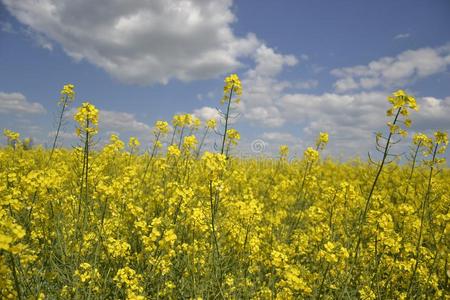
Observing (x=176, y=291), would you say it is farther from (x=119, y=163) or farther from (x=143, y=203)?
(x=119, y=163)

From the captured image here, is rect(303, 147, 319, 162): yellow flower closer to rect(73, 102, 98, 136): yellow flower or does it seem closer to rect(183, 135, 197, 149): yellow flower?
rect(183, 135, 197, 149): yellow flower

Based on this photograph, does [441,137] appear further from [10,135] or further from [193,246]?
[10,135]

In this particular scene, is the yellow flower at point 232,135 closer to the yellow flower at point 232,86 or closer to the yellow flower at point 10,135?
the yellow flower at point 232,86

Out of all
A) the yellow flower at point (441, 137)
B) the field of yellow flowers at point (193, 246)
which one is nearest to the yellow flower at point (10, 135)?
the field of yellow flowers at point (193, 246)

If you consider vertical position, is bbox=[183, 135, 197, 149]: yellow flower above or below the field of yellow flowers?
above

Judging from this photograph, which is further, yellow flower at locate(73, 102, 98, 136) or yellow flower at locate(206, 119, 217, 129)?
yellow flower at locate(206, 119, 217, 129)

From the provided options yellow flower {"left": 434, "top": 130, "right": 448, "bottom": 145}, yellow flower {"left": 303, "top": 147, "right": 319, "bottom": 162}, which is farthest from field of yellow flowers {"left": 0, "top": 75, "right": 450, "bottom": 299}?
yellow flower {"left": 303, "top": 147, "right": 319, "bottom": 162}

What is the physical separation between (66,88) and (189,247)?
316 cm

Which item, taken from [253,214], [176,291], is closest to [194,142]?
[253,214]

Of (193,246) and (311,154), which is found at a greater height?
(311,154)

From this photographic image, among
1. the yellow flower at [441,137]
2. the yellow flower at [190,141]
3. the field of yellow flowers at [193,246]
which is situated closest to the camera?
the field of yellow flowers at [193,246]

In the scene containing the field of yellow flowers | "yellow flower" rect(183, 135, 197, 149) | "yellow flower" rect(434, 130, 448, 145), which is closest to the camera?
the field of yellow flowers

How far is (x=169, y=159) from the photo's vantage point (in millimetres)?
5578

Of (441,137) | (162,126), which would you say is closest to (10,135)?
(162,126)
